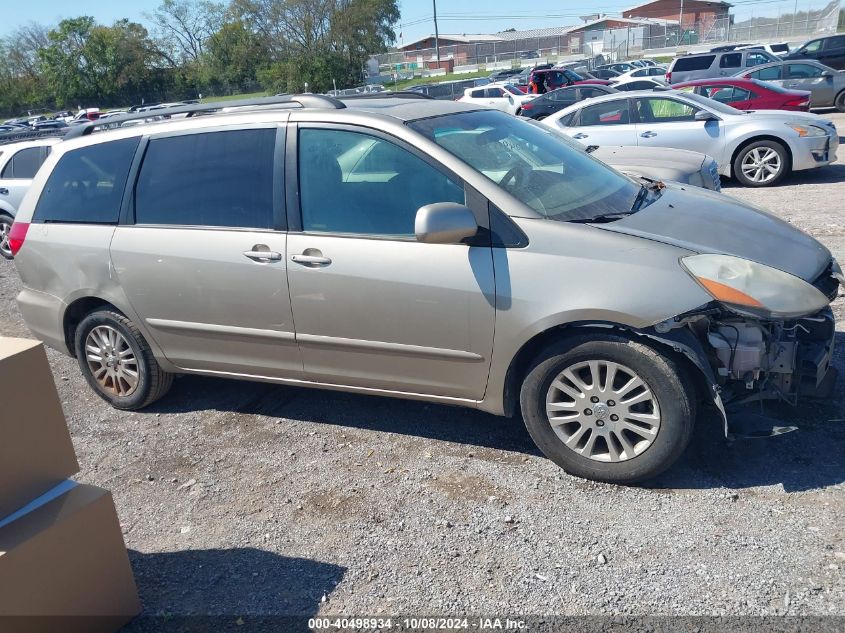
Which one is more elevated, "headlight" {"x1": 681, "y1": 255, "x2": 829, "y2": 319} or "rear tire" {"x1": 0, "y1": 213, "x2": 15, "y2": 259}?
"headlight" {"x1": 681, "y1": 255, "x2": 829, "y2": 319}

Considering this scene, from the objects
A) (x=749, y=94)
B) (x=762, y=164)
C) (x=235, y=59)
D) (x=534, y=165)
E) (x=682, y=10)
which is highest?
(x=682, y=10)

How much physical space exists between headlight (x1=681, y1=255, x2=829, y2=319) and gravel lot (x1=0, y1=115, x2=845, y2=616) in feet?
2.77

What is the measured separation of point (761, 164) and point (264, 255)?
900 cm

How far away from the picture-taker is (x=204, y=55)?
237ft

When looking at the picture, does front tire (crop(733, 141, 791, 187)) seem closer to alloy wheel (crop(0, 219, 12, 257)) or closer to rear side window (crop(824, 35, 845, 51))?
alloy wheel (crop(0, 219, 12, 257))

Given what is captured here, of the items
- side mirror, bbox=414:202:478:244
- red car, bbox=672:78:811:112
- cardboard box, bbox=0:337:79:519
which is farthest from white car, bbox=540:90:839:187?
cardboard box, bbox=0:337:79:519

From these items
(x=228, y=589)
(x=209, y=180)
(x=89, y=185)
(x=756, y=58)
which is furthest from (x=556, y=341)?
(x=756, y=58)

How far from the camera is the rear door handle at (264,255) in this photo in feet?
12.8

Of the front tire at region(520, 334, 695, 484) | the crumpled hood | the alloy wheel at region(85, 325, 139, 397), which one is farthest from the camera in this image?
the alloy wheel at region(85, 325, 139, 397)

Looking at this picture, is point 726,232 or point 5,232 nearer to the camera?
point 726,232

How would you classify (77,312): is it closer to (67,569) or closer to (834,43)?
(67,569)

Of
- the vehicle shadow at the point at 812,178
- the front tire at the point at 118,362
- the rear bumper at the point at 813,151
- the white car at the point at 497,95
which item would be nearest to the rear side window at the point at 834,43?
the white car at the point at 497,95

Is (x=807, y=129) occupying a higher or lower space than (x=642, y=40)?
lower

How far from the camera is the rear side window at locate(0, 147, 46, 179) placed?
11.2 metres
